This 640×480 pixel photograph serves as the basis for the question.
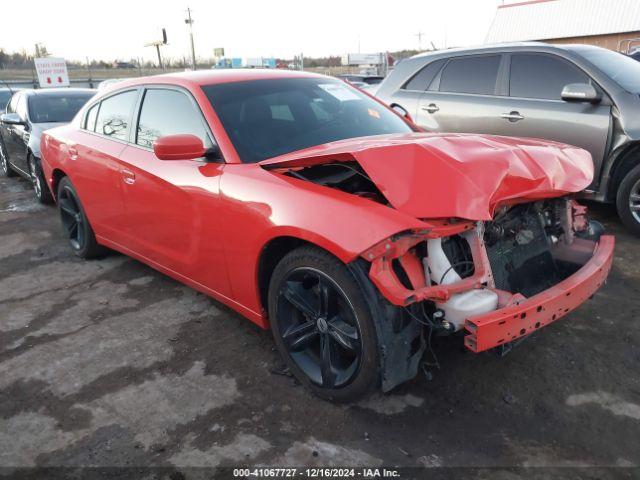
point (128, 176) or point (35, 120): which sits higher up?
point (35, 120)

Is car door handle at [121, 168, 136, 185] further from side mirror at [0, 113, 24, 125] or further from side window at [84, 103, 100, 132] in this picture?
side mirror at [0, 113, 24, 125]

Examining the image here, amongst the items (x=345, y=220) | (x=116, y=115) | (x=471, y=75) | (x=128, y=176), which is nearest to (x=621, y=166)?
(x=471, y=75)

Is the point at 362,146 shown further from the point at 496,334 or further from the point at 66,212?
the point at 66,212

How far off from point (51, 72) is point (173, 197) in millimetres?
25166

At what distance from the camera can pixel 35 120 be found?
7.43 m

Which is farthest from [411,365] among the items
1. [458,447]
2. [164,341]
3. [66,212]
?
[66,212]

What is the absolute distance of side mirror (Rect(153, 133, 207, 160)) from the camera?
2.83 meters

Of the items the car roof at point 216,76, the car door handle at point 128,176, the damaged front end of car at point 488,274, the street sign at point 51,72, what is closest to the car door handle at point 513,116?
the car roof at point 216,76

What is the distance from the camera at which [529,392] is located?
8.68 feet

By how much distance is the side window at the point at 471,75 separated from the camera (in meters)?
5.54

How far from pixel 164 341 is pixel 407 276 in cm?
181

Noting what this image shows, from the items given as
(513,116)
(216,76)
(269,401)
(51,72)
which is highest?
(51,72)

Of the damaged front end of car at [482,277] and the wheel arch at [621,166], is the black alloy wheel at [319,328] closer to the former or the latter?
the damaged front end of car at [482,277]

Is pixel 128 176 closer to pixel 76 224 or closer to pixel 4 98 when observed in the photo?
pixel 76 224
